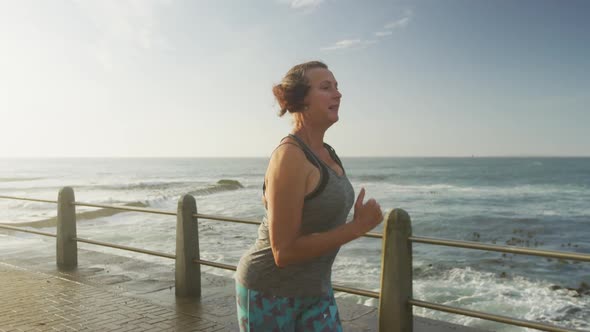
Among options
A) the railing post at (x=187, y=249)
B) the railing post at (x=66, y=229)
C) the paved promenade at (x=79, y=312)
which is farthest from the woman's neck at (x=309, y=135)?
the railing post at (x=66, y=229)

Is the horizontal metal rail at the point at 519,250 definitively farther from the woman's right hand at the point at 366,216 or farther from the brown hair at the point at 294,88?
the brown hair at the point at 294,88

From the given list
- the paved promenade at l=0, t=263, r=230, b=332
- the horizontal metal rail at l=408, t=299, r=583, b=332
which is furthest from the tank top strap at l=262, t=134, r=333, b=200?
the paved promenade at l=0, t=263, r=230, b=332

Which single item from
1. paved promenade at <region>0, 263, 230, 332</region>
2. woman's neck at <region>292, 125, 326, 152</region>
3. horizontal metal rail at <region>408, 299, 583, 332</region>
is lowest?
paved promenade at <region>0, 263, 230, 332</region>

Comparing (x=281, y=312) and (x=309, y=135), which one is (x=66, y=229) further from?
(x=309, y=135)

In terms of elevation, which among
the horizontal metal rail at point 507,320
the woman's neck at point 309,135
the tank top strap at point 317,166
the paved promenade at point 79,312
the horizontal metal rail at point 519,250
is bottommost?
the paved promenade at point 79,312

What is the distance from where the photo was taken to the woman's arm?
170 centimetres

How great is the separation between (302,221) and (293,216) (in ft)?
0.37

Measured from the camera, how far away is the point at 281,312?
1954mm

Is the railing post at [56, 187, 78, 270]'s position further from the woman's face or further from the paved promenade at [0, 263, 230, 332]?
the woman's face

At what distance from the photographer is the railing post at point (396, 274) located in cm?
421

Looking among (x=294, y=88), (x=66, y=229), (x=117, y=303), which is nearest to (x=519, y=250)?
(x=294, y=88)

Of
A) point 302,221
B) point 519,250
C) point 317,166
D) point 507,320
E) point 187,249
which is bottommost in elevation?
point 507,320

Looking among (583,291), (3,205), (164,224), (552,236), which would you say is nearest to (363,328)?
(583,291)

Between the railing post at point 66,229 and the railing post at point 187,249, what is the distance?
263 cm
